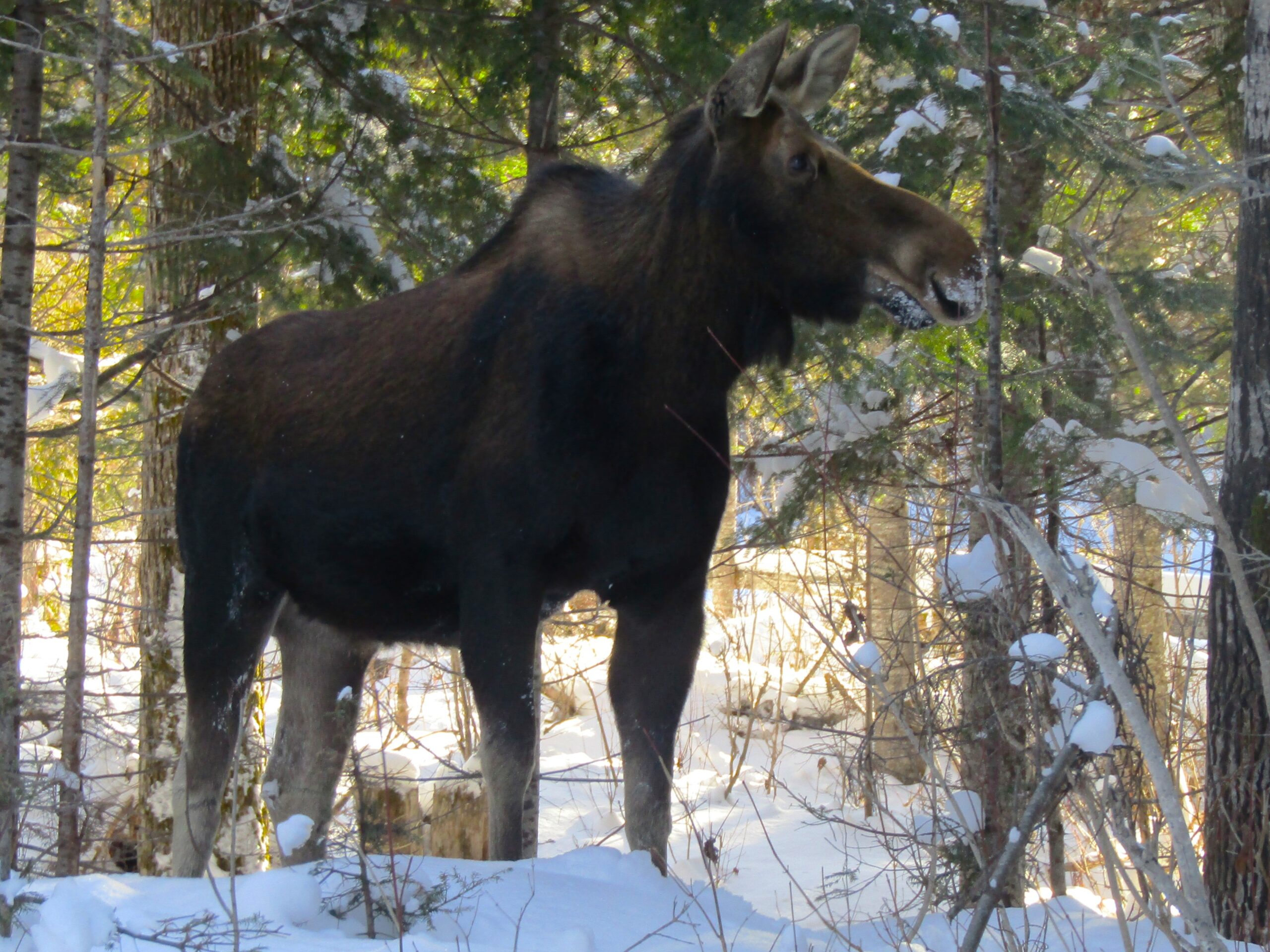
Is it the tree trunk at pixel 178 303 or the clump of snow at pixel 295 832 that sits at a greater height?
the tree trunk at pixel 178 303

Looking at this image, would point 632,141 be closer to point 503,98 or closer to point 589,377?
point 503,98

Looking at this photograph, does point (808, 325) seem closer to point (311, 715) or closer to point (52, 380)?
point (311, 715)

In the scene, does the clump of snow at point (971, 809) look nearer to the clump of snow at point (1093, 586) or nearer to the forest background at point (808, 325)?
the forest background at point (808, 325)

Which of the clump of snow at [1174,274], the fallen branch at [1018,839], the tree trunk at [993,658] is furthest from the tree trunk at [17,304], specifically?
the clump of snow at [1174,274]

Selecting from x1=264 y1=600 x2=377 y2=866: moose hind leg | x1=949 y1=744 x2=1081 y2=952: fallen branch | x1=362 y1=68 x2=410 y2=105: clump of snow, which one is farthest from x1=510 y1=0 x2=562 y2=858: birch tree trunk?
x1=949 y1=744 x2=1081 y2=952: fallen branch

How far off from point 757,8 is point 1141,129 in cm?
507

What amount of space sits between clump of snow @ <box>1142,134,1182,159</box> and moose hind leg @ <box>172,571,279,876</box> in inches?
184

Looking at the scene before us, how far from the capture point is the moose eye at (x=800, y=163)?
3.65 metres

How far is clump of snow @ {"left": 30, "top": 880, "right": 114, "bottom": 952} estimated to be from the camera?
2.67 m

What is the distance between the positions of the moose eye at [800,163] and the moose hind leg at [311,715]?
93.7 inches

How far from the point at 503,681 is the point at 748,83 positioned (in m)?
1.99

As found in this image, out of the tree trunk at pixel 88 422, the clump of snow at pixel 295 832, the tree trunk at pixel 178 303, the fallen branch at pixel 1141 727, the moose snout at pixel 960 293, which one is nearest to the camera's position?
the fallen branch at pixel 1141 727

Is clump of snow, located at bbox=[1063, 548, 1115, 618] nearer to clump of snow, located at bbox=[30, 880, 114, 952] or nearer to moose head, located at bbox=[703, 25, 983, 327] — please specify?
moose head, located at bbox=[703, 25, 983, 327]

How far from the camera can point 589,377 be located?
12.2 feet
